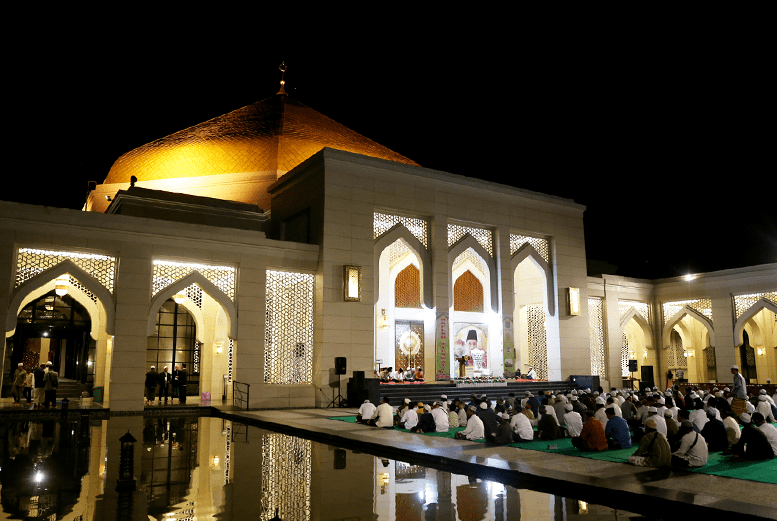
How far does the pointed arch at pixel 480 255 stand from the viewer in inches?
778

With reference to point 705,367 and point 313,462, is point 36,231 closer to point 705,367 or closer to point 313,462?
point 313,462

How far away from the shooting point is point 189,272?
16.2 meters

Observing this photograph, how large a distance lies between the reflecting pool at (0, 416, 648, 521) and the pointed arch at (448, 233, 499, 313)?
1053 centimetres

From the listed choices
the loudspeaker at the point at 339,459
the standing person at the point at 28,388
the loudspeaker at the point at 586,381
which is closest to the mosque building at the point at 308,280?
Result: the loudspeaker at the point at 586,381

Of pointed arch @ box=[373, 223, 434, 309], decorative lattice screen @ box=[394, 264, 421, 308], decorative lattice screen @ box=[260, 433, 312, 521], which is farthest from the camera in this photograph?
decorative lattice screen @ box=[394, 264, 421, 308]

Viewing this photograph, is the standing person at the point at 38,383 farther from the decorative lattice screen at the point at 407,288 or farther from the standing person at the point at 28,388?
the decorative lattice screen at the point at 407,288

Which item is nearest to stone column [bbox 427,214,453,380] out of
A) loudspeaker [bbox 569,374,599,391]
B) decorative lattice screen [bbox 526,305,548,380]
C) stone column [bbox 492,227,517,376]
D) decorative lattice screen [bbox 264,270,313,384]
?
stone column [bbox 492,227,517,376]

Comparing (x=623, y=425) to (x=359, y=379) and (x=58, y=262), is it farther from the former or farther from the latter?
(x=58, y=262)

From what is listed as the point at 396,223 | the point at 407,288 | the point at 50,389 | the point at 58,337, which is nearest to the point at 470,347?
the point at 407,288

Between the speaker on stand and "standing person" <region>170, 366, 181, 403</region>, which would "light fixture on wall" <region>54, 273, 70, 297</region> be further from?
the speaker on stand

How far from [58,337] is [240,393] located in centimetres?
929

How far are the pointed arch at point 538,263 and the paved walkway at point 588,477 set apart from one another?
11.4 m

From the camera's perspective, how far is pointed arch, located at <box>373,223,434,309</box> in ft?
60.6

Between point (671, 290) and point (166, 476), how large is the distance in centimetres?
2320
